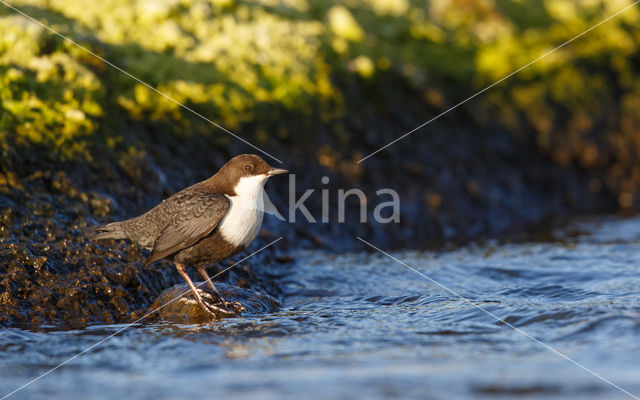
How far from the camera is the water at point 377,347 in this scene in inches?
152

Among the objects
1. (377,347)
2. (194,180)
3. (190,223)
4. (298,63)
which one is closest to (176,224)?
(190,223)

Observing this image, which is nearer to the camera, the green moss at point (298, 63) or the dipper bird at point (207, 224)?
the dipper bird at point (207, 224)

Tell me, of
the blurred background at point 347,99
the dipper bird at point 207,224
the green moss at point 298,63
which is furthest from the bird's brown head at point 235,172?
the green moss at point 298,63

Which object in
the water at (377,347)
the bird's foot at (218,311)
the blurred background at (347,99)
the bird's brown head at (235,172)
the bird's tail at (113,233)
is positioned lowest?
the water at (377,347)

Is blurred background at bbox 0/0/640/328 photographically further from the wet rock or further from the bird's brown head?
the bird's brown head

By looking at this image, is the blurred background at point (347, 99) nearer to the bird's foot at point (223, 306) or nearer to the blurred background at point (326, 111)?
the blurred background at point (326, 111)

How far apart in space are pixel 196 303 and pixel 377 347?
1414mm

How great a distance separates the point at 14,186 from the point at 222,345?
7.85ft

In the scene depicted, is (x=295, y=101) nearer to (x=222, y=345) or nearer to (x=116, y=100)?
(x=116, y=100)

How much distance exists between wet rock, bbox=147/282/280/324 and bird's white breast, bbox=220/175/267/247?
489 millimetres

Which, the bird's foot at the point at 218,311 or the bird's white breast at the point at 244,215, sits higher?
the bird's white breast at the point at 244,215

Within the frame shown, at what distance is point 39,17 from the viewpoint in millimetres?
7715

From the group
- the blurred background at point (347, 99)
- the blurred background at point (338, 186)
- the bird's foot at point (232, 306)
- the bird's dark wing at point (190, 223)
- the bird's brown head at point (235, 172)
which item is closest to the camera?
the blurred background at point (338, 186)

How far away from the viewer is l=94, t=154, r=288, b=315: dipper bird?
5.18 m
